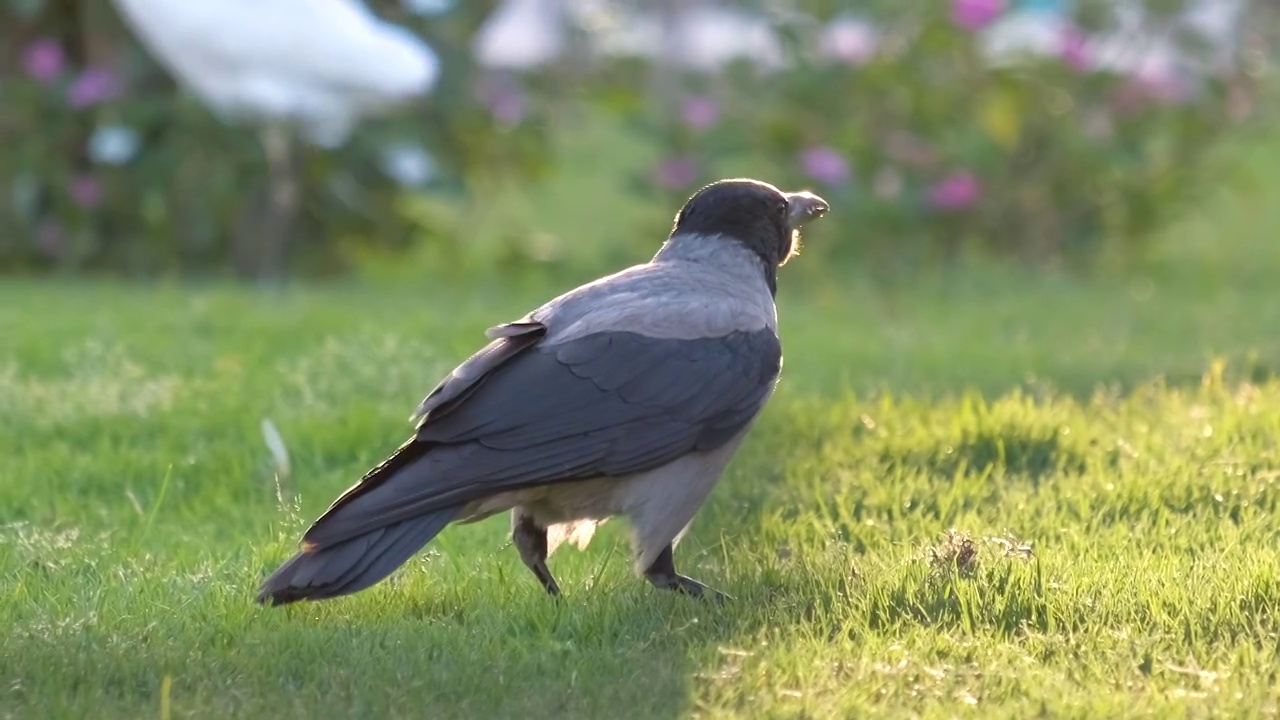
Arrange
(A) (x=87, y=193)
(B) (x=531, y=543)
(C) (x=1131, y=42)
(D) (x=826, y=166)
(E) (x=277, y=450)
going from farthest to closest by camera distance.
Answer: (C) (x=1131, y=42), (A) (x=87, y=193), (D) (x=826, y=166), (E) (x=277, y=450), (B) (x=531, y=543)

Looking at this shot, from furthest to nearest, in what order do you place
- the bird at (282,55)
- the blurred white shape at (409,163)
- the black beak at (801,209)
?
1. the blurred white shape at (409,163)
2. the bird at (282,55)
3. the black beak at (801,209)

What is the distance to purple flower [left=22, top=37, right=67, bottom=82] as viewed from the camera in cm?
980

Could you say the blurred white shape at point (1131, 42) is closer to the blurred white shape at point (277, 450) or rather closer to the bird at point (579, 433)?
the blurred white shape at point (277, 450)

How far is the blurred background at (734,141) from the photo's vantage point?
32.0 feet

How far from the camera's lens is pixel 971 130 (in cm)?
996

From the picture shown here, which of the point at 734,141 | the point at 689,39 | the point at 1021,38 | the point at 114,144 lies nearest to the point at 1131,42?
the point at 1021,38

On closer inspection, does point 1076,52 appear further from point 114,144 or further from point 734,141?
point 114,144

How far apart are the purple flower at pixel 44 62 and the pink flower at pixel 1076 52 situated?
5.38 metres

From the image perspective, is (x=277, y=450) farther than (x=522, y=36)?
No

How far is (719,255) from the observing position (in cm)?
429

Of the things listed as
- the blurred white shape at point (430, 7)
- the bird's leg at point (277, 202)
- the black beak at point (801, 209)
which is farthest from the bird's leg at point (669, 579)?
the blurred white shape at point (430, 7)

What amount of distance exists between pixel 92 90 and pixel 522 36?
7.52 meters

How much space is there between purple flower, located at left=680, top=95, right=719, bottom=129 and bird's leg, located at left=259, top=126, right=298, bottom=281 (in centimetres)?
217

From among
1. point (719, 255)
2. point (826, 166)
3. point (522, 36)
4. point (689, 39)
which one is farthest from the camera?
point (522, 36)
